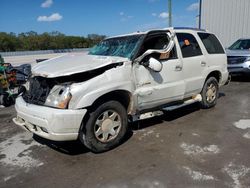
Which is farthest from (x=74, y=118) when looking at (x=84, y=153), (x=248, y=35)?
(x=248, y=35)

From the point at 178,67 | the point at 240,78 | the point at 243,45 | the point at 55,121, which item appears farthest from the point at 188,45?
the point at 243,45

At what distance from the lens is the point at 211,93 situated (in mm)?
6438

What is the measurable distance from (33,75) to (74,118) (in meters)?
1.17

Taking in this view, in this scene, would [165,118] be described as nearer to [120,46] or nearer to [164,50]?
[164,50]

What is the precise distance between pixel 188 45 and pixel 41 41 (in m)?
48.1

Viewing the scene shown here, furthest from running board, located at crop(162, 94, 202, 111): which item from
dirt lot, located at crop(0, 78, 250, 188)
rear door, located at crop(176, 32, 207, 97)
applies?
dirt lot, located at crop(0, 78, 250, 188)

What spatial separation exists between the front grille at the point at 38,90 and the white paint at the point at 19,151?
2.83 feet

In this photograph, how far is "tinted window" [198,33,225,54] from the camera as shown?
6156 mm

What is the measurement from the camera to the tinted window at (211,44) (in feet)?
20.2

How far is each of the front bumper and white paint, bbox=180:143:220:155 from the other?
1702mm

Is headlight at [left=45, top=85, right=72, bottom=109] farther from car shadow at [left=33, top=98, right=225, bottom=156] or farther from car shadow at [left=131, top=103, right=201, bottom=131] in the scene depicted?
car shadow at [left=131, top=103, right=201, bottom=131]

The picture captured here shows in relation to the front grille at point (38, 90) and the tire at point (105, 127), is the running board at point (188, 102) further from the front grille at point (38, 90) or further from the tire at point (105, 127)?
the front grille at point (38, 90)

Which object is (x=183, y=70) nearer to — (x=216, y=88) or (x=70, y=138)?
(x=216, y=88)

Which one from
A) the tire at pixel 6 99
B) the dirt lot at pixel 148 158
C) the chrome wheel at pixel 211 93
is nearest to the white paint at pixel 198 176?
the dirt lot at pixel 148 158
